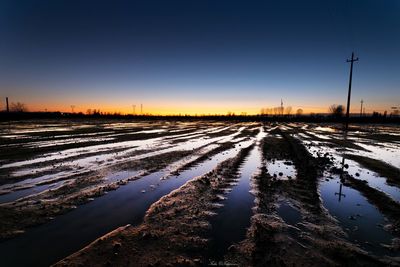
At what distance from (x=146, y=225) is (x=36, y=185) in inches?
187

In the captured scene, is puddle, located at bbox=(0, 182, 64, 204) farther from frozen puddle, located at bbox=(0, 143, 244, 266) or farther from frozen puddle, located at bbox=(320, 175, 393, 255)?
frozen puddle, located at bbox=(320, 175, 393, 255)

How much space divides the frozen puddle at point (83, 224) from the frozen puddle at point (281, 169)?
3481 millimetres

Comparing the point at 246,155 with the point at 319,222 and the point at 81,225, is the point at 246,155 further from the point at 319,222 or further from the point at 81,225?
the point at 81,225

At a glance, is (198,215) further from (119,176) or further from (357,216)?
(119,176)

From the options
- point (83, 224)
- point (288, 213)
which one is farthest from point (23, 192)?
point (288, 213)

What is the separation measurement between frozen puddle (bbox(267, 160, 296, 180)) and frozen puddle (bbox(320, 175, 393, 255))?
127cm

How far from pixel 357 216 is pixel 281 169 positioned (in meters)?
4.58

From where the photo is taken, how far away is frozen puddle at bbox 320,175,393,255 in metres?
4.48

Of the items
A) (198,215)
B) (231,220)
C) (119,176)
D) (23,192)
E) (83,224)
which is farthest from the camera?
(119,176)

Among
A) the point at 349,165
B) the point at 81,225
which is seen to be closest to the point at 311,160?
the point at 349,165

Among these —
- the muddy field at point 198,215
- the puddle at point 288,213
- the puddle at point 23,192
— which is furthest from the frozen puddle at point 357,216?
the puddle at point 23,192

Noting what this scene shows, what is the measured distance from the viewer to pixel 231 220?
532 centimetres

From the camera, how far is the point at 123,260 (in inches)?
147

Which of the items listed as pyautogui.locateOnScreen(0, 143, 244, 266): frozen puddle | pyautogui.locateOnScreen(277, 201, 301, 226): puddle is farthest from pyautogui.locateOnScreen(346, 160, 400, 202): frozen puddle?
pyautogui.locateOnScreen(0, 143, 244, 266): frozen puddle
